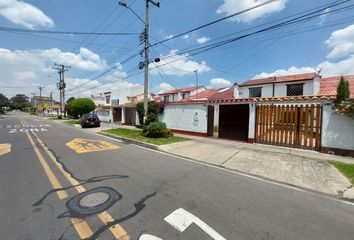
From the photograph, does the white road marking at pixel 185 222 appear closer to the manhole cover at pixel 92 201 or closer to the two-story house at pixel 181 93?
the manhole cover at pixel 92 201

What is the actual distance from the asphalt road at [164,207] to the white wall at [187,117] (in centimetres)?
786

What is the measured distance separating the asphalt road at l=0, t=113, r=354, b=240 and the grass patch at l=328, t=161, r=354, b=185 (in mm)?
2057

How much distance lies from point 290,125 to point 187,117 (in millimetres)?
7315

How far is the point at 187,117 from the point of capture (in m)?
14.6

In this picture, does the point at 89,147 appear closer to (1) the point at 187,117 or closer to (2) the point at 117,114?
(1) the point at 187,117

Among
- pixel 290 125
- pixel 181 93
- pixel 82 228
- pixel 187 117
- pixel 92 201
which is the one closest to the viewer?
pixel 82 228

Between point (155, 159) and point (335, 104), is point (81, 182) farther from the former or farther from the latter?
point (335, 104)

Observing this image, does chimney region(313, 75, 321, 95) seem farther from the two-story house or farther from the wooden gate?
the two-story house

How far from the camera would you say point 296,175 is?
18.1 ft

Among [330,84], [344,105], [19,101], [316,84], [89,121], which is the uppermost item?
[19,101]

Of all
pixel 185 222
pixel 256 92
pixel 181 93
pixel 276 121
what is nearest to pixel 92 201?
pixel 185 222

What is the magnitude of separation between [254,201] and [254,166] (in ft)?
9.05

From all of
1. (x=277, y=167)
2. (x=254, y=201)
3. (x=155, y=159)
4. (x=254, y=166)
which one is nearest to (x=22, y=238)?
(x=254, y=201)

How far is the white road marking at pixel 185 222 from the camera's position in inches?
108
